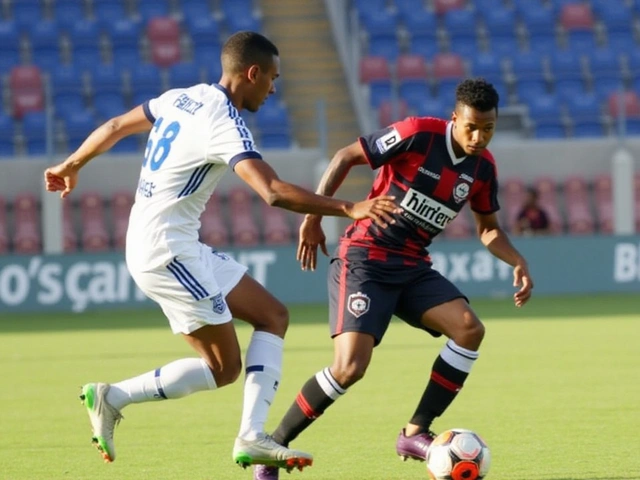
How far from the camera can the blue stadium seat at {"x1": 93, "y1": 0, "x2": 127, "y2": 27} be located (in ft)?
78.6

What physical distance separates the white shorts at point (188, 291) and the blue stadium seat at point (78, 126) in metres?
15.2

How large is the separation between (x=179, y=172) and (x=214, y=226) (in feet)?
49.7

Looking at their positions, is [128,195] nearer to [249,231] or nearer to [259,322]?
[249,231]

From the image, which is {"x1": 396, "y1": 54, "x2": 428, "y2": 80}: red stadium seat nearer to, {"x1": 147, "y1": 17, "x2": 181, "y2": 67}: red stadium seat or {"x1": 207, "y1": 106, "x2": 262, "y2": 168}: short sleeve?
{"x1": 147, "y1": 17, "x2": 181, "y2": 67}: red stadium seat

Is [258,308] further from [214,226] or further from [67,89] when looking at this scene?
[67,89]

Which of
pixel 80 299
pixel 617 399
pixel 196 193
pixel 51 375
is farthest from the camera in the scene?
pixel 80 299

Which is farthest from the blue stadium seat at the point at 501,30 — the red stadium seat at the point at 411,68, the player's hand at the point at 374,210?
the player's hand at the point at 374,210

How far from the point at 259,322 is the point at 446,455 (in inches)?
43.4

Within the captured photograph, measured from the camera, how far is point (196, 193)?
Answer: 20.0ft

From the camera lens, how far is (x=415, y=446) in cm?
666

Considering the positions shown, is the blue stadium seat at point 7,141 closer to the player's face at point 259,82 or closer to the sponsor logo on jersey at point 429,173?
the sponsor logo on jersey at point 429,173

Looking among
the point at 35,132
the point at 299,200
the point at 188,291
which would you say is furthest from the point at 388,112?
the point at 299,200

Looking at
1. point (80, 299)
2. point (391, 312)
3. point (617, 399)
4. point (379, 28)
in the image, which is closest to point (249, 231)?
point (80, 299)

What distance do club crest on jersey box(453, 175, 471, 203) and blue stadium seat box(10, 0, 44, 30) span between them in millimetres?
18186
